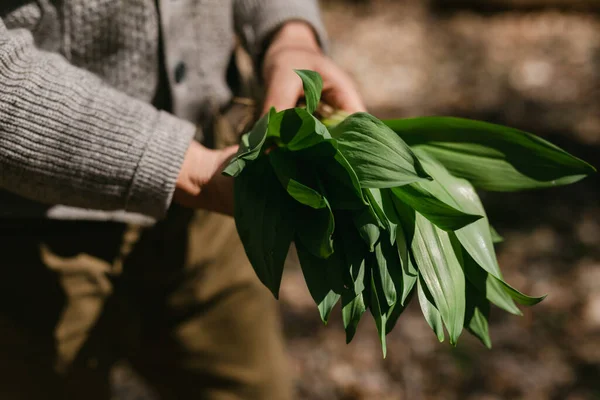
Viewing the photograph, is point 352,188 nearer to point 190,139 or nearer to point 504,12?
point 190,139

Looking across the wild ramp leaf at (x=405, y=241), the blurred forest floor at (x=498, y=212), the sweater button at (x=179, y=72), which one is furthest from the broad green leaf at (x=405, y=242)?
the blurred forest floor at (x=498, y=212)

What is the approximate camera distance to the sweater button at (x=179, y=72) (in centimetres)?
103

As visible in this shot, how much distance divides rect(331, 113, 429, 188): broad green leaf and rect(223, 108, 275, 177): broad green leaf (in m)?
0.11

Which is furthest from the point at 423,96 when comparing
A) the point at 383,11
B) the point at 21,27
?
the point at 21,27

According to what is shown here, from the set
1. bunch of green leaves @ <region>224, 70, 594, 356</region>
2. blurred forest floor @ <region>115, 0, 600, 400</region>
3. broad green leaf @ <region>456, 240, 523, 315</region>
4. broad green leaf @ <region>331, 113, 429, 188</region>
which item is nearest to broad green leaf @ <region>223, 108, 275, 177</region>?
bunch of green leaves @ <region>224, 70, 594, 356</region>

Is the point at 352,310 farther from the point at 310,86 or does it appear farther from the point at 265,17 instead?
the point at 265,17

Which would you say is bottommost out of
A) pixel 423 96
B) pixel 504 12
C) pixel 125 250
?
pixel 423 96

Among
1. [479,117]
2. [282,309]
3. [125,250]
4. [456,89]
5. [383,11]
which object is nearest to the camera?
[125,250]

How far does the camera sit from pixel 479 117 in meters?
3.08

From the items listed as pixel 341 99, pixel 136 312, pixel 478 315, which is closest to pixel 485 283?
pixel 478 315

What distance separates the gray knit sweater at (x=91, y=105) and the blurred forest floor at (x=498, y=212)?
53.6 inches

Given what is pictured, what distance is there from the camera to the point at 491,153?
0.93 m

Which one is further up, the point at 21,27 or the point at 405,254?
the point at 21,27

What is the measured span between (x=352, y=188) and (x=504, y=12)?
10.9ft
